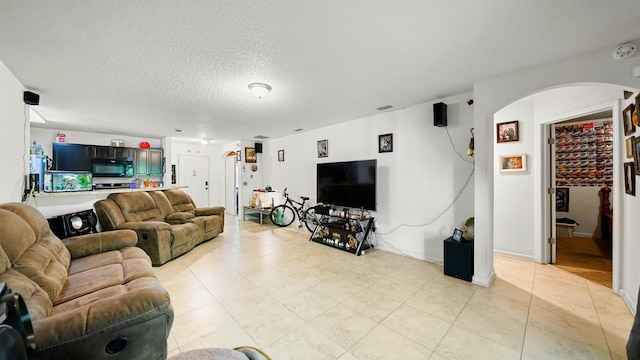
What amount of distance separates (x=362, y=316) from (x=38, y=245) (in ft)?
8.77

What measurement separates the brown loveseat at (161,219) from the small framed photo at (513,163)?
5142mm

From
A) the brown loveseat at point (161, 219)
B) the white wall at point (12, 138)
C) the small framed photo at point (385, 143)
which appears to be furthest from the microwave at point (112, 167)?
the small framed photo at point (385, 143)

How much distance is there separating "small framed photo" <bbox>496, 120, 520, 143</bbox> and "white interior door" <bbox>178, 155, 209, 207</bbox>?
25.3 ft

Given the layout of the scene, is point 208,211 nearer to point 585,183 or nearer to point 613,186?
point 613,186

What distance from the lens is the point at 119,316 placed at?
3.91 feet

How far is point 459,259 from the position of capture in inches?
111

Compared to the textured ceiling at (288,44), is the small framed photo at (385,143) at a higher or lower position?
lower

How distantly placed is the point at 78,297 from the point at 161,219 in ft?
9.37

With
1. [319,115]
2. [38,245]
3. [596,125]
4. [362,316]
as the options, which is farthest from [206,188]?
[596,125]

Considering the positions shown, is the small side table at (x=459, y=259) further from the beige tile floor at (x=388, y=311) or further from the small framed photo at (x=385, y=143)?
the small framed photo at (x=385, y=143)

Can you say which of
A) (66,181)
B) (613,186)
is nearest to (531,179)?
(613,186)

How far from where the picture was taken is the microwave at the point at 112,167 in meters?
5.28

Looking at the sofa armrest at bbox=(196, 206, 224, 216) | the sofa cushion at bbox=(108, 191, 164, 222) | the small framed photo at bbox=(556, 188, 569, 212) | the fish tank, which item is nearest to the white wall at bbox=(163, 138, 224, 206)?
the sofa armrest at bbox=(196, 206, 224, 216)

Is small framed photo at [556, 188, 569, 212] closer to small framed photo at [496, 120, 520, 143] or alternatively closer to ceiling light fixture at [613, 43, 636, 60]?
small framed photo at [496, 120, 520, 143]
